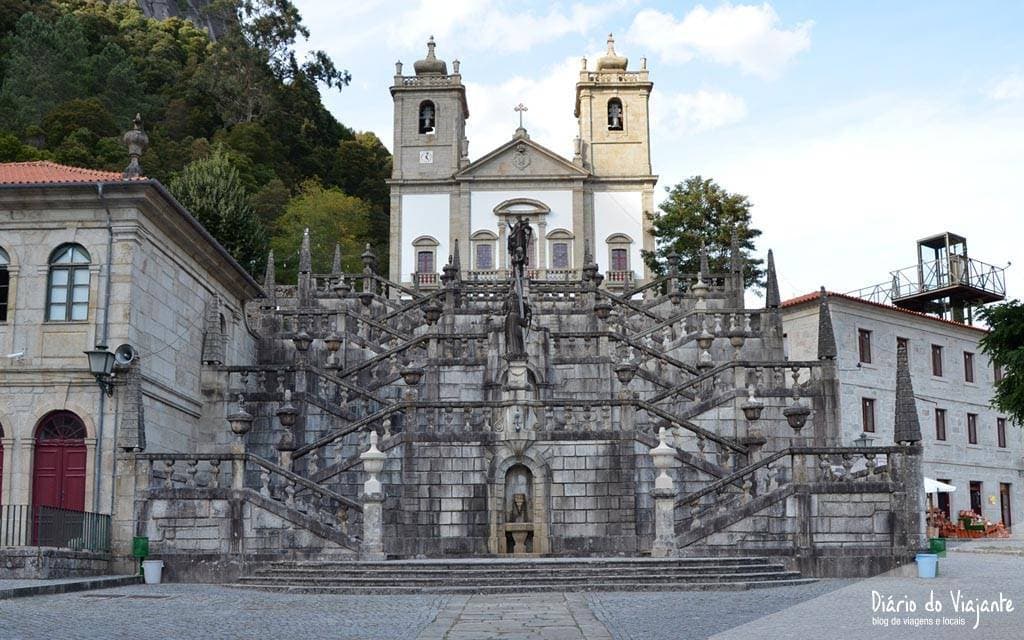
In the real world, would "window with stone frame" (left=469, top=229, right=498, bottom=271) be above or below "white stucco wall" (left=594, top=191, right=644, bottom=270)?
below

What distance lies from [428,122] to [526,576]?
1983 inches

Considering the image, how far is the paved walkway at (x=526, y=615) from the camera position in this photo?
1142cm

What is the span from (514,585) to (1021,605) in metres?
6.95

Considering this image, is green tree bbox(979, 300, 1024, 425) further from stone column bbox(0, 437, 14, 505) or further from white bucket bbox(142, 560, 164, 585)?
stone column bbox(0, 437, 14, 505)

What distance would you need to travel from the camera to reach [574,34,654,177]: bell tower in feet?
212

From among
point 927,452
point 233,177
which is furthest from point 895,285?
point 233,177

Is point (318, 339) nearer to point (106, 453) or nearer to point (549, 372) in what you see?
point (549, 372)

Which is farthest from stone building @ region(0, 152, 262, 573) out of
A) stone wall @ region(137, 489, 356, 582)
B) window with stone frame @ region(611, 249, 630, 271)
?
window with stone frame @ region(611, 249, 630, 271)

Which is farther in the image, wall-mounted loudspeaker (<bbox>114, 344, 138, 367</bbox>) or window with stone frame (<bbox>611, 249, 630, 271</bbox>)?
window with stone frame (<bbox>611, 249, 630, 271</bbox>)

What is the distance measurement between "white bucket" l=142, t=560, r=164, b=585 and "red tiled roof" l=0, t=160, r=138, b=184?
752cm

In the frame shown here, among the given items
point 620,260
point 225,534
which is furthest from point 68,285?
point 620,260

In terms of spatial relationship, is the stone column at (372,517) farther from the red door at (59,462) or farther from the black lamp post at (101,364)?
the red door at (59,462)

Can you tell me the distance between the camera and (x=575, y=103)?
69.4 m

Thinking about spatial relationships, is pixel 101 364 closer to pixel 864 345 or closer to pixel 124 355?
pixel 124 355
